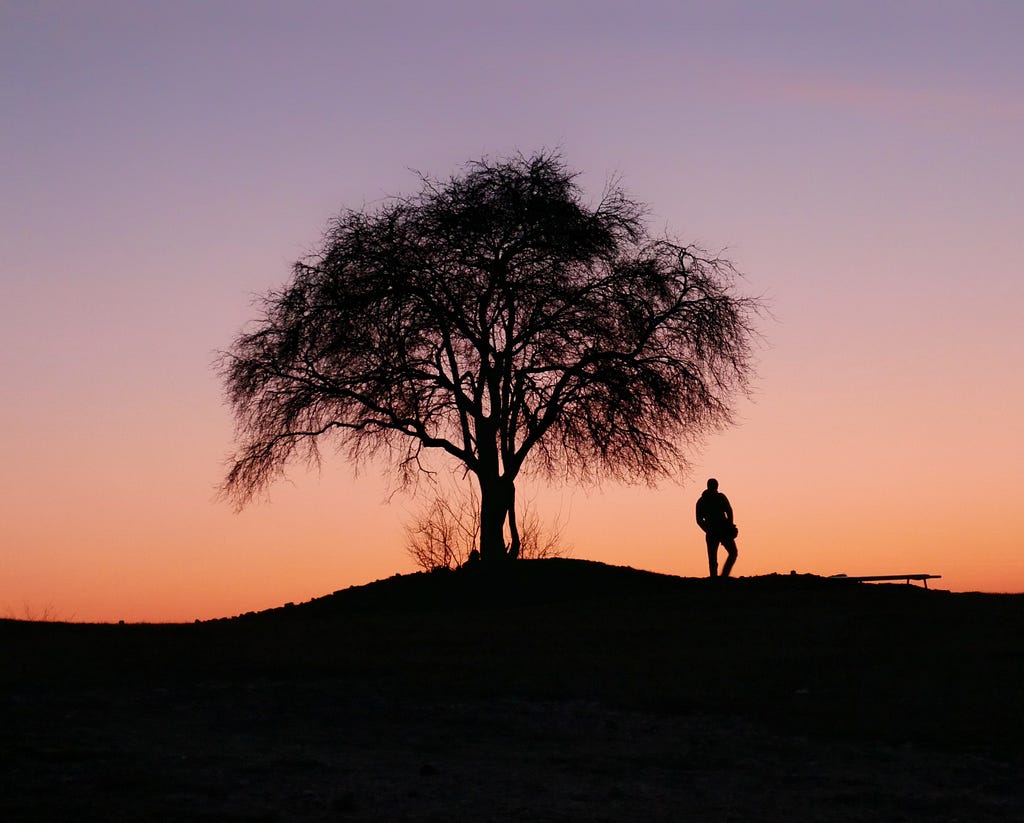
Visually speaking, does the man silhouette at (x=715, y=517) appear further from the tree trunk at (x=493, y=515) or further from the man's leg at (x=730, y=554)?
the tree trunk at (x=493, y=515)

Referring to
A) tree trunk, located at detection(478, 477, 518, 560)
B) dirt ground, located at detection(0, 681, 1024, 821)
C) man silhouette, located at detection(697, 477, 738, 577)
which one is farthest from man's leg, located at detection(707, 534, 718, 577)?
dirt ground, located at detection(0, 681, 1024, 821)

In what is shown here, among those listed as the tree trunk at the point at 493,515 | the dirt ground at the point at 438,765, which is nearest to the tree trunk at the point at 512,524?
the tree trunk at the point at 493,515

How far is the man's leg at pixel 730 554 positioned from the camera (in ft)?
90.8

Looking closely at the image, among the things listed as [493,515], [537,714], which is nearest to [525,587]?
[493,515]

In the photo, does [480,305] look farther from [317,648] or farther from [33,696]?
[33,696]

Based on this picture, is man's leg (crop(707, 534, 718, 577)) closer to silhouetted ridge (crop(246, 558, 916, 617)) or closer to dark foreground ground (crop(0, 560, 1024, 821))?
silhouetted ridge (crop(246, 558, 916, 617))

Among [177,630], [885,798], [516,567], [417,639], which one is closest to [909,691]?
[885,798]

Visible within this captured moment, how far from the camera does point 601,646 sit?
19734 mm

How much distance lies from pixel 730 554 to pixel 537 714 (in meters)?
14.0

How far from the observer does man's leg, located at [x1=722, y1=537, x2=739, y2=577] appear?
27688 mm

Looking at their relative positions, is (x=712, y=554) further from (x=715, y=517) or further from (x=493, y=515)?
(x=493, y=515)

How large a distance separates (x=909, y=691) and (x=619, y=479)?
15303 millimetres

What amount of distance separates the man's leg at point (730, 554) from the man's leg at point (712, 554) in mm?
196

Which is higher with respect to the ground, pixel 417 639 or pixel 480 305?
pixel 480 305
